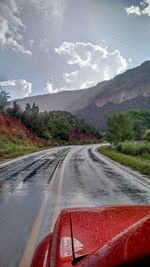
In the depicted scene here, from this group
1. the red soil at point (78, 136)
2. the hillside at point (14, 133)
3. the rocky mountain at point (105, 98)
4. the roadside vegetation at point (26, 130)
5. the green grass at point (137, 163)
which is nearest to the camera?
the green grass at point (137, 163)

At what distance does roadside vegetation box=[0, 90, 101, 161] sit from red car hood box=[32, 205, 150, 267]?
24.5 m

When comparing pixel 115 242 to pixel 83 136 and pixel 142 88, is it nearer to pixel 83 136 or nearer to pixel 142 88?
pixel 83 136

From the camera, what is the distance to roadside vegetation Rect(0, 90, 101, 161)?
38.4 m

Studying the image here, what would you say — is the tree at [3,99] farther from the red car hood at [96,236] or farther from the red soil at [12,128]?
the red car hood at [96,236]

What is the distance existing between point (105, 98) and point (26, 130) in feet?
331

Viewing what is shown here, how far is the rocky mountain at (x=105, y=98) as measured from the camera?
449ft

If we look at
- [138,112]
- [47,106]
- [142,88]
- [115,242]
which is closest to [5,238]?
[115,242]

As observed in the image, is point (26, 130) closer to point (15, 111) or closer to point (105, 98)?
point (15, 111)

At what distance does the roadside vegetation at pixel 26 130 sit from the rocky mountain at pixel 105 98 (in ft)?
172

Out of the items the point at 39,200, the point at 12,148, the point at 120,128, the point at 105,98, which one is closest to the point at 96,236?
the point at 39,200

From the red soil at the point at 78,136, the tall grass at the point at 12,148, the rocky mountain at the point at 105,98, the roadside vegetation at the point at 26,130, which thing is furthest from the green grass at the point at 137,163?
the rocky mountain at the point at 105,98

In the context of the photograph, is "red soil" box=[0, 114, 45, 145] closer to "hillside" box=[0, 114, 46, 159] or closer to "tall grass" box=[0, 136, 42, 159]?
"hillside" box=[0, 114, 46, 159]

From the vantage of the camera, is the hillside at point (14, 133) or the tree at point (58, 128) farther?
the tree at point (58, 128)

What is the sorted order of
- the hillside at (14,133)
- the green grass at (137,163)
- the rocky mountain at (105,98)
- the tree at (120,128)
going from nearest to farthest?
the green grass at (137,163) → the hillside at (14,133) → the tree at (120,128) → the rocky mountain at (105,98)
